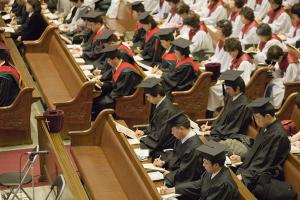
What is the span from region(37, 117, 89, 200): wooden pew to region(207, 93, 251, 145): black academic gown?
2.26 meters

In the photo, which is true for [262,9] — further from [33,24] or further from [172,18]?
[33,24]

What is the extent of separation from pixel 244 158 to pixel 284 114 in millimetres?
1414

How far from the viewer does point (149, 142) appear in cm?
910

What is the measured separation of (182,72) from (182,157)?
311 centimetres

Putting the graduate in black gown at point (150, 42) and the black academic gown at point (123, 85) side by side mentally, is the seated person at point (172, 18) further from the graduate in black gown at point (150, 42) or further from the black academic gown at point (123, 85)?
the black academic gown at point (123, 85)

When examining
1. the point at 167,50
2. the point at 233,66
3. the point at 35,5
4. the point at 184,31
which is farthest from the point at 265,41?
the point at 35,5

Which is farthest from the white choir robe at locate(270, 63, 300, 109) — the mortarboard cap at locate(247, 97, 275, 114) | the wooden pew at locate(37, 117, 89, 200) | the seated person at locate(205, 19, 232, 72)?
the wooden pew at locate(37, 117, 89, 200)

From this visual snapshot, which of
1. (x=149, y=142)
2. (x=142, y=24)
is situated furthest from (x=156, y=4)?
(x=149, y=142)

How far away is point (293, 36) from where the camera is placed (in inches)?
526

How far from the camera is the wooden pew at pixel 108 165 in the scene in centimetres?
786

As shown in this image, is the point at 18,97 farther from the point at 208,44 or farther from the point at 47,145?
the point at 208,44

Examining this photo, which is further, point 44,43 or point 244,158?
point 44,43

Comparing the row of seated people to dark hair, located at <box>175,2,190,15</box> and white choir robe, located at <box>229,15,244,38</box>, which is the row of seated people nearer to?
dark hair, located at <box>175,2,190,15</box>

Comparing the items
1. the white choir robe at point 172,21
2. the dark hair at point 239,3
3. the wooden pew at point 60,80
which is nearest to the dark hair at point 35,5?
the wooden pew at point 60,80
